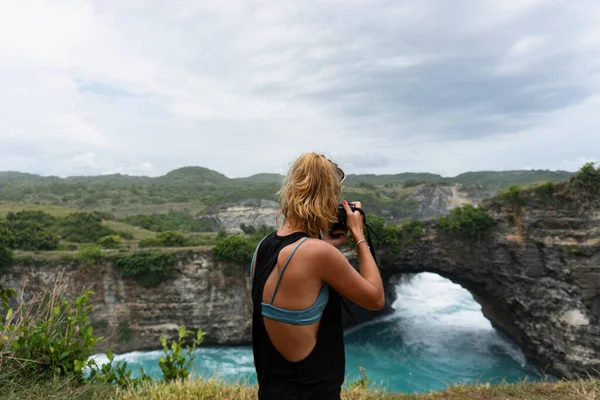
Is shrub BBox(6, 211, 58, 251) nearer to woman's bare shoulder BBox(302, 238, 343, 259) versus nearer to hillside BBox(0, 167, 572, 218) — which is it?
woman's bare shoulder BBox(302, 238, 343, 259)

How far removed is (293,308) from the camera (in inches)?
65.2

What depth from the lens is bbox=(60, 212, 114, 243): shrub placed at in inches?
1093

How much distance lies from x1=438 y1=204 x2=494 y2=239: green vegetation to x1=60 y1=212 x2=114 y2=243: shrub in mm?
25334

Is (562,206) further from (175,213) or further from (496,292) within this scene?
(175,213)

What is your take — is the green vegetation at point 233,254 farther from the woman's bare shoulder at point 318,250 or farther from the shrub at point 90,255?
the woman's bare shoulder at point 318,250

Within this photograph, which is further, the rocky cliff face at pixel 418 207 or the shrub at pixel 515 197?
the rocky cliff face at pixel 418 207

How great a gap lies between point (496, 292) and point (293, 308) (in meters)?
21.3

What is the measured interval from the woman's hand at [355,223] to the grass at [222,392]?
297cm

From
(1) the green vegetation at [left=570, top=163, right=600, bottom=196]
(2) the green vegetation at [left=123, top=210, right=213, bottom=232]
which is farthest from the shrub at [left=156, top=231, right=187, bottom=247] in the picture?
(1) the green vegetation at [left=570, top=163, right=600, bottom=196]

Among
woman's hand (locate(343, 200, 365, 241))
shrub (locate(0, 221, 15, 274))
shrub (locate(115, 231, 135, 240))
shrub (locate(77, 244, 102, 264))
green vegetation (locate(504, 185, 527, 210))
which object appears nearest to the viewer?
woman's hand (locate(343, 200, 365, 241))

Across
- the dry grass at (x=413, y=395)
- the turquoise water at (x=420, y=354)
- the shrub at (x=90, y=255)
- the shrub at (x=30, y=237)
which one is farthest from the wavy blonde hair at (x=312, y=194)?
the shrub at (x=30, y=237)

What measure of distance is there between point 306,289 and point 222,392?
10.1 feet

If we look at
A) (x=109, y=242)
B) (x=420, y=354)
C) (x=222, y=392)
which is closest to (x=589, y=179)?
(x=420, y=354)

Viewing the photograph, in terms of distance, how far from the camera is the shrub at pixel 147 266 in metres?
20.0
